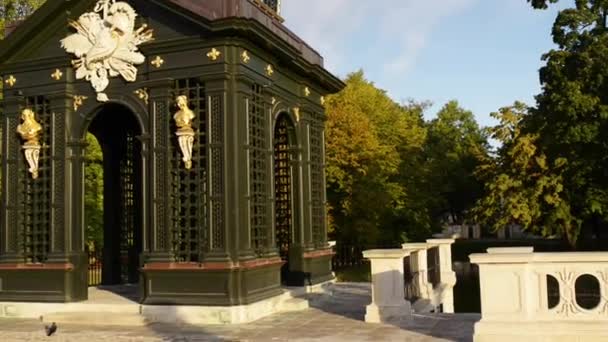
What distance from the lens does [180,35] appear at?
41.0 ft

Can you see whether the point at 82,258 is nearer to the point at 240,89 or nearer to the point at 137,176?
the point at 137,176

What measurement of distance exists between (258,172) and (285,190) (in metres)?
2.72

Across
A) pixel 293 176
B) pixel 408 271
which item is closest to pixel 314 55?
pixel 293 176

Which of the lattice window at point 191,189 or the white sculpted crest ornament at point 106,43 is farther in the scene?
the white sculpted crest ornament at point 106,43

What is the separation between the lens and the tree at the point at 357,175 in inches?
1164

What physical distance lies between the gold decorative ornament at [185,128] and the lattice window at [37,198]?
10.2 ft

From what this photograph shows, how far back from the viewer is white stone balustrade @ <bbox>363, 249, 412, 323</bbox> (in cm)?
1137

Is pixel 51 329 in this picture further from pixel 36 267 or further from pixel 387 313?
pixel 387 313

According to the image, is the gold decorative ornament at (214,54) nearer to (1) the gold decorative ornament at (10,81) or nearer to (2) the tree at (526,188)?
(1) the gold decorative ornament at (10,81)

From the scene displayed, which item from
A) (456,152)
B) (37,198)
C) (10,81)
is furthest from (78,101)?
(456,152)

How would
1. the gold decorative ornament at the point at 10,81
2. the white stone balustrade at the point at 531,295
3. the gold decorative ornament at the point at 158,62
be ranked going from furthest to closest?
the gold decorative ornament at the point at 10,81, the gold decorative ornament at the point at 158,62, the white stone balustrade at the point at 531,295

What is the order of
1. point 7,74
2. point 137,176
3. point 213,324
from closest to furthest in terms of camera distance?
point 213,324 < point 7,74 < point 137,176

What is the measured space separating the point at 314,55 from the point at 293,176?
3.22 m

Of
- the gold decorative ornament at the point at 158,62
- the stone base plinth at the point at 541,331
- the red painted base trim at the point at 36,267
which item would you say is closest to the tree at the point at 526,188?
the gold decorative ornament at the point at 158,62
